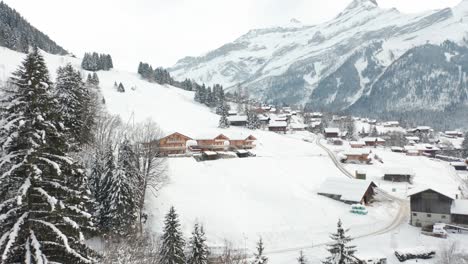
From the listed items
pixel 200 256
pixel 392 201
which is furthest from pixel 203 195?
pixel 392 201

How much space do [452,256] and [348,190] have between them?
2052cm

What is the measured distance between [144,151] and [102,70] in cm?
13885

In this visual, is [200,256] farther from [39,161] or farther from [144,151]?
[144,151]

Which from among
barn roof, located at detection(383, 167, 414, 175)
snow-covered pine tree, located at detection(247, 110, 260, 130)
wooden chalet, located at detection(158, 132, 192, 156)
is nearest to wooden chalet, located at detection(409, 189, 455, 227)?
barn roof, located at detection(383, 167, 414, 175)

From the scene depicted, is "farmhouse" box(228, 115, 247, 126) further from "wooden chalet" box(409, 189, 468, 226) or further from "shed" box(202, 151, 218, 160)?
"wooden chalet" box(409, 189, 468, 226)

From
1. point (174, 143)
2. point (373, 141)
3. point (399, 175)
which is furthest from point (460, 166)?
point (174, 143)

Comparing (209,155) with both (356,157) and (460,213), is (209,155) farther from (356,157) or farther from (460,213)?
(460,213)

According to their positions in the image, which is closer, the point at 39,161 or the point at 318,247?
the point at 39,161

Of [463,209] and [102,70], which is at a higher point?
[102,70]

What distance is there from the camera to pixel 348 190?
59.2 metres

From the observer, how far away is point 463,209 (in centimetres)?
5244

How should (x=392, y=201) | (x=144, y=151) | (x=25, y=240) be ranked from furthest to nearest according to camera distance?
1. (x=392, y=201)
2. (x=144, y=151)
3. (x=25, y=240)

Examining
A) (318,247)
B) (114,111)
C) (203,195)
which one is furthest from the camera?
(114,111)

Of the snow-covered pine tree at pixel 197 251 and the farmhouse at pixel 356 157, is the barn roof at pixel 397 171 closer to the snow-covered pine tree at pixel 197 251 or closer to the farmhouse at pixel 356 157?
the farmhouse at pixel 356 157
